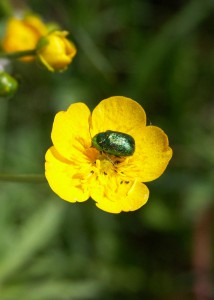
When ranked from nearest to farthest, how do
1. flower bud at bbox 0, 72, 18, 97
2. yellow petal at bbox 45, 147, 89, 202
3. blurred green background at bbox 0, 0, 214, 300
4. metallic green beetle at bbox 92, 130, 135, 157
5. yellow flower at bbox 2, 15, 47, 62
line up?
yellow petal at bbox 45, 147, 89, 202 < metallic green beetle at bbox 92, 130, 135, 157 < flower bud at bbox 0, 72, 18, 97 < yellow flower at bbox 2, 15, 47, 62 < blurred green background at bbox 0, 0, 214, 300

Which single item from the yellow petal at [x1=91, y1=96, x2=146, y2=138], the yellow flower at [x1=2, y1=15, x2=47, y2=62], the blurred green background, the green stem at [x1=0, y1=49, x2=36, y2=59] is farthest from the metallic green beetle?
the blurred green background

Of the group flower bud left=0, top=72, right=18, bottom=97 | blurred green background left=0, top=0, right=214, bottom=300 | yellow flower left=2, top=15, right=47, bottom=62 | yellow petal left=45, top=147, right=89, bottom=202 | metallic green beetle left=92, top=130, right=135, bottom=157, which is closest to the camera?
yellow petal left=45, top=147, right=89, bottom=202

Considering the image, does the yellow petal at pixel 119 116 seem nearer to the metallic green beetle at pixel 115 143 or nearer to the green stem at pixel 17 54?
the metallic green beetle at pixel 115 143

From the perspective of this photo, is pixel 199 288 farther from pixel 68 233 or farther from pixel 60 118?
pixel 60 118


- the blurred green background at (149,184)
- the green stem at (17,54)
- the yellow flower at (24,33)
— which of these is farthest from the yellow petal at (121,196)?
the blurred green background at (149,184)

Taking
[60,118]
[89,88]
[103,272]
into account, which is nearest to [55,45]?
[60,118]

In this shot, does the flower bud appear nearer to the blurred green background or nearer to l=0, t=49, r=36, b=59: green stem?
l=0, t=49, r=36, b=59: green stem

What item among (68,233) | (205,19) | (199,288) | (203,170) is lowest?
(199,288)
